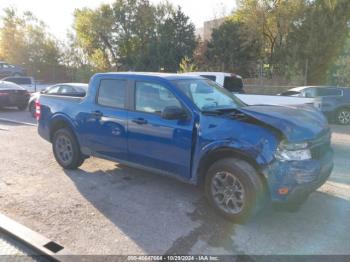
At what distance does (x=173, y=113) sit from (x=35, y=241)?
210cm

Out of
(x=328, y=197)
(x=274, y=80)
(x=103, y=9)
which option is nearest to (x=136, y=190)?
(x=328, y=197)

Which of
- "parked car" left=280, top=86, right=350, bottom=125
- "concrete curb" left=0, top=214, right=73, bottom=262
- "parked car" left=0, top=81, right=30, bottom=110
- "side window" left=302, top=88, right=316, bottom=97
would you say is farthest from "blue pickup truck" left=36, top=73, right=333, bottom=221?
"parked car" left=0, top=81, right=30, bottom=110

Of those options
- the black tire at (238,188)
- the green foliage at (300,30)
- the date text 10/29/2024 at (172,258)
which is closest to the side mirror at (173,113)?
the black tire at (238,188)

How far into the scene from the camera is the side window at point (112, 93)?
498cm

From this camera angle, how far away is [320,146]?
13.0ft

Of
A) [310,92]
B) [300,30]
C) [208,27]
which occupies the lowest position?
[310,92]

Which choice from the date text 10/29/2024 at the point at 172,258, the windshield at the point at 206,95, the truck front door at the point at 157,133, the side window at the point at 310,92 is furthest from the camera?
the side window at the point at 310,92

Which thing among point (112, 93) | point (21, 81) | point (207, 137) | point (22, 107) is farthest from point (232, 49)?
point (207, 137)

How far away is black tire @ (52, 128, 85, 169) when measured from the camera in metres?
5.71

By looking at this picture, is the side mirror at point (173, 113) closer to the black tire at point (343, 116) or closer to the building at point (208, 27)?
the black tire at point (343, 116)

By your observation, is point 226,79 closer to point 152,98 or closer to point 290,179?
point 152,98

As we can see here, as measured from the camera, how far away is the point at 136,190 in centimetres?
494

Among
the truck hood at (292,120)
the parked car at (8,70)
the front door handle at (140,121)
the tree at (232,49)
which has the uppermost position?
the tree at (232,49)

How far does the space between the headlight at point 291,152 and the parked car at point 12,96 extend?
45.5ft
